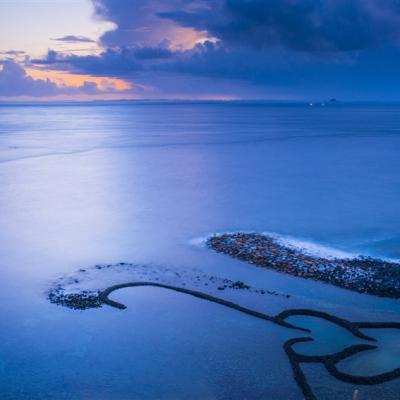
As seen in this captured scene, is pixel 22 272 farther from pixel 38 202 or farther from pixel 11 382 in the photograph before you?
pixel 38 202

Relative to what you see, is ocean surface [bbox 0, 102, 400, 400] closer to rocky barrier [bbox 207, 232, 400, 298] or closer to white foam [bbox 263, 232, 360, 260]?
white foam [bbox 263, 232, 360, 260]

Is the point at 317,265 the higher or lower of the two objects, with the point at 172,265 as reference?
higher

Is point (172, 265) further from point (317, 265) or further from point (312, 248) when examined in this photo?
point (312, 248)

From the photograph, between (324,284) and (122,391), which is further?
(324,284)

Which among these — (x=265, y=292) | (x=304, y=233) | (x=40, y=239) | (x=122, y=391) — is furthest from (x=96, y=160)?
(x=122, y=391)

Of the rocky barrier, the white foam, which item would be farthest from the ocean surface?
the rocky barrier

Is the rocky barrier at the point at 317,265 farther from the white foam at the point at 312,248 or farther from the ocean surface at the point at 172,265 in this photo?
the ocean surface at the point at 172,265

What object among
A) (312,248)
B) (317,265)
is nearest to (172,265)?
(317,265)
